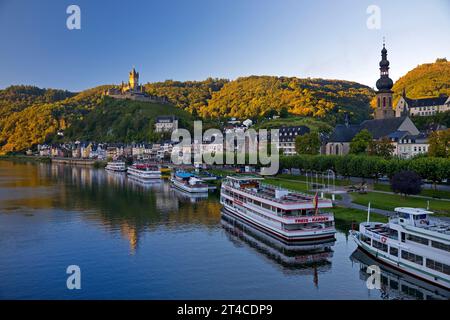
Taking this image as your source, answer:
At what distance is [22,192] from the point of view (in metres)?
65.8

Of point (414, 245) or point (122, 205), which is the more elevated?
point (414, 245)

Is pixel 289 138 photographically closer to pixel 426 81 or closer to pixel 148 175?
pixel 148 175

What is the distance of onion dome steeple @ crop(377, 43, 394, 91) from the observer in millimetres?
83125

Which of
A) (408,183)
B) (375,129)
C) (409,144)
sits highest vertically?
(375,129)

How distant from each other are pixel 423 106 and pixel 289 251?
264ft

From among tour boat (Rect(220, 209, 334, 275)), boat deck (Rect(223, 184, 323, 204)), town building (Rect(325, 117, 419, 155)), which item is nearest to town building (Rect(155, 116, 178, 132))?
town building (Rect(325, 117, 419, 155))

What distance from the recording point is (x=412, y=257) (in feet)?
85.3

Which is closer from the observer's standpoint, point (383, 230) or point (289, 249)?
point (383, 230)

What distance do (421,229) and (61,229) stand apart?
28.8 meters

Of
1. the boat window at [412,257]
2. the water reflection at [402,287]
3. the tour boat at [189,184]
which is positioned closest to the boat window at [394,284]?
the water reflection at [402,287]

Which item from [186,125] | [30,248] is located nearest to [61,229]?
[30,248]

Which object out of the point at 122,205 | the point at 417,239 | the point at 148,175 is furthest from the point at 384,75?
the point at 417,239

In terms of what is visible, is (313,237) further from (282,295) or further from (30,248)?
(30,248)

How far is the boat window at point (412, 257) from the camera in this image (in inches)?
1007
